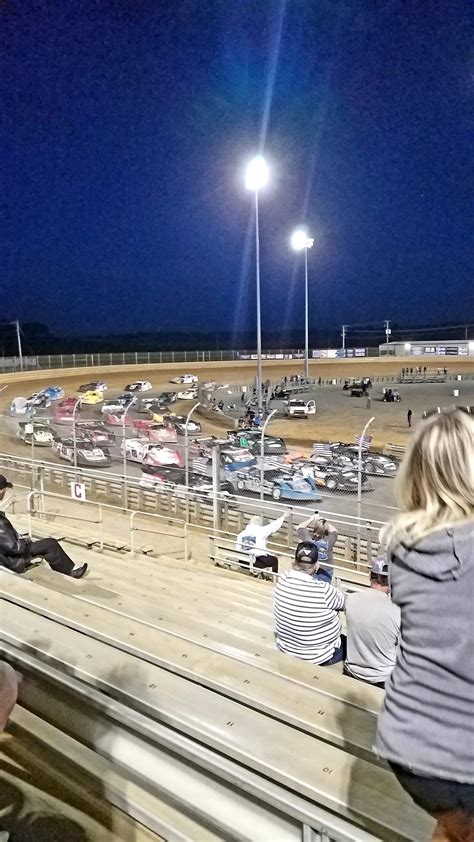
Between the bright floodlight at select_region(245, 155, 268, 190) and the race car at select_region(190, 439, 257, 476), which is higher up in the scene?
the bright floodlight at select_region(245, 155, 268, 190)

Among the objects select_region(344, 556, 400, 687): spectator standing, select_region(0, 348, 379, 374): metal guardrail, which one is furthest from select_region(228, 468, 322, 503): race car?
select_region(0, 348, 379, 374): metal guardrail

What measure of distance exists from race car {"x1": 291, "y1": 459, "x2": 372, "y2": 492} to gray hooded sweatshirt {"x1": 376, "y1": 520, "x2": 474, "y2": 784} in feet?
37.6

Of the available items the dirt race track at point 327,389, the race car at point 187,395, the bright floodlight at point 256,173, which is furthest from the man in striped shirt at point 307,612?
the race car at point 187,395

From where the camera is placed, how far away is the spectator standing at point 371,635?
312cm

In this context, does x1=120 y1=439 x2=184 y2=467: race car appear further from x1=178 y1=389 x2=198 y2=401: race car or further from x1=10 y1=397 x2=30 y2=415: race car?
x1=178 y1=389 x2=198 y2=401: race car

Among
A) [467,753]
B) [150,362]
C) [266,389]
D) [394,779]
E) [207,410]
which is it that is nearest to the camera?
[467,753]

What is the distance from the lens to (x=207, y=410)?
1427 inches

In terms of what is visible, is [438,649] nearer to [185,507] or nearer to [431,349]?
[185,507]

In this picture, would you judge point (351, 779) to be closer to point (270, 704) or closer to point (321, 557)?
point (270, 704)

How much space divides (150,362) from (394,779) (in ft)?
254

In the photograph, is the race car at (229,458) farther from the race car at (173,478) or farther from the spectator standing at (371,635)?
the spectator standing at (371,635)

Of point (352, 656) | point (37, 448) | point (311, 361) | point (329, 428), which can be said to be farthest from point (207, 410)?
point (311, 361)

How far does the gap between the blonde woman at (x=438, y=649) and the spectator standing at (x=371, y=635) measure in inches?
68.9

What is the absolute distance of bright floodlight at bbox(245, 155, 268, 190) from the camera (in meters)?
28.7
